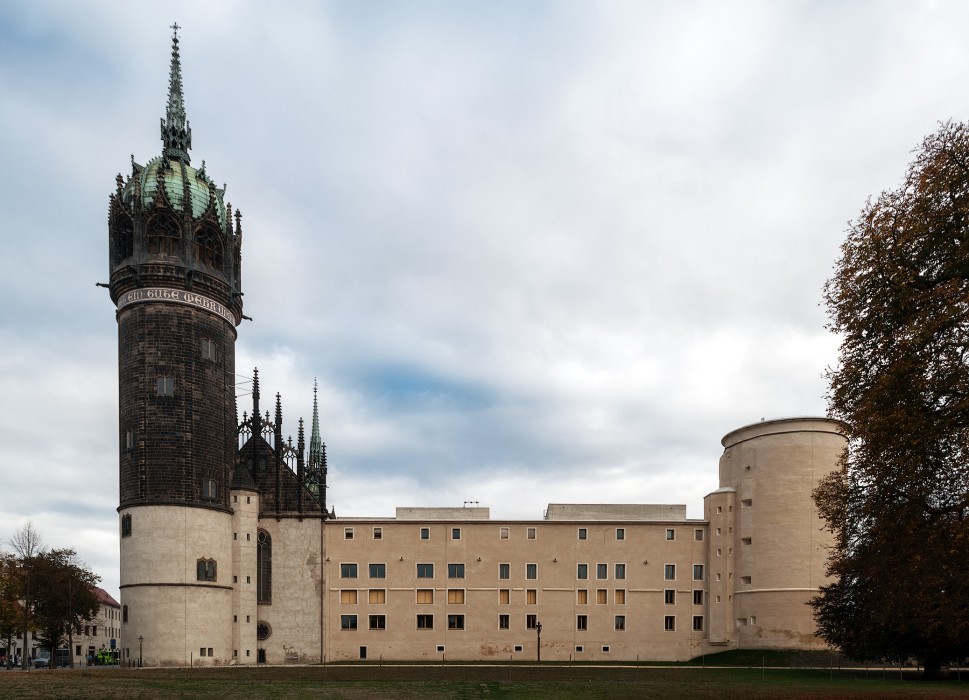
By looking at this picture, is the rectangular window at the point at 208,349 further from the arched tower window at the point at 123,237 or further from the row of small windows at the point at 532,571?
the row of small windows at the point at 532,571

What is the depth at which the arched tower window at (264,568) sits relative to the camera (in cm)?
7012

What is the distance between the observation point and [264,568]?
70.8 m

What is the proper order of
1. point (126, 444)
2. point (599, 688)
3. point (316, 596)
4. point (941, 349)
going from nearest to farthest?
point (941, 349) < point (599, 688) < point (126, 444) < point (316, 596)

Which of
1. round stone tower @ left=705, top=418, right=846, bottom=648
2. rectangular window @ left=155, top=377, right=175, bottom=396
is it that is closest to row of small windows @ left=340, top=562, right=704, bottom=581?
round stone tower @ left=705, top=418, right=846, bottom=648

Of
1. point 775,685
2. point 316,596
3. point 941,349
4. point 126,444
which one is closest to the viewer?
point 941,349

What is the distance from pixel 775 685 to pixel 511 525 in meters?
35.2

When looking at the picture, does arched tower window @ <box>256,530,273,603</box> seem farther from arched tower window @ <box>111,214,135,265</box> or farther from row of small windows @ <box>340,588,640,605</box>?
arched tower window @ <box>111,214,135,265</box>

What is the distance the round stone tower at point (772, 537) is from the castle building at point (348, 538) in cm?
15

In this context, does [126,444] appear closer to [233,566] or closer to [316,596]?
[233,566]

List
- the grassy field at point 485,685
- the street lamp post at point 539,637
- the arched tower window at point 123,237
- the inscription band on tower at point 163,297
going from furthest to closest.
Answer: the street lamp post at point 539,637 < the arched tower window at point 123,237 < the inscription band on tower at point 163,297 < the grassy field at point 485,685

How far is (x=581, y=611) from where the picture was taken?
242 ft

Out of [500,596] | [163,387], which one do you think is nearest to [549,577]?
[500,596]

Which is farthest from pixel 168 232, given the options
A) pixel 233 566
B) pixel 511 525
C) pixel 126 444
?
pixel 511 525

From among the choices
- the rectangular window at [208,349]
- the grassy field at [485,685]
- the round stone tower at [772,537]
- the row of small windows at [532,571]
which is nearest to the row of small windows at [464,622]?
the row of small windows at [532,571]
